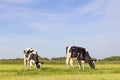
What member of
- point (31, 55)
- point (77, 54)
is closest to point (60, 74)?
point (77, 54)

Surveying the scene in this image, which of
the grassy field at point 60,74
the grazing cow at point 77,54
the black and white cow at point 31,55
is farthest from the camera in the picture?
the grazing cow at point 77,54

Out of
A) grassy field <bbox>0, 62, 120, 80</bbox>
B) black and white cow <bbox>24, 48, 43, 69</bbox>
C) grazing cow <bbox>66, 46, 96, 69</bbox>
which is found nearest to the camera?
grassy field <bbox>0, 62, 120, 80</bbox>

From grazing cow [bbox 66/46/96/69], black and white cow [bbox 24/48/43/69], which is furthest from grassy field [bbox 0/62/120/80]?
grazing cow [bbox 66/46/96/69]

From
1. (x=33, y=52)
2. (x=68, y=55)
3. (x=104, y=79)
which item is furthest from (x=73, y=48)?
(x=104, y=79)

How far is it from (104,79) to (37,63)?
1940cm

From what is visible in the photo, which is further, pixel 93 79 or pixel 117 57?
pixel 117 57

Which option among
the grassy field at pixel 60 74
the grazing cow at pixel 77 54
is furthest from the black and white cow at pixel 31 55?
the grassy field at pixel 60 74

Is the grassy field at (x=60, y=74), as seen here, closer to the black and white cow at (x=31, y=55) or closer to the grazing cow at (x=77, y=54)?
the black and white cow at (x=31, y=55)

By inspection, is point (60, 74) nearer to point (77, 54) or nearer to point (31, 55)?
point (77, 54)

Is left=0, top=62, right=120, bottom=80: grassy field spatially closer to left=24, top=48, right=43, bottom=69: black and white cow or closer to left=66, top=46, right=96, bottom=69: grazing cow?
left=24, top=48, right=43, bottom=69: black and white cow

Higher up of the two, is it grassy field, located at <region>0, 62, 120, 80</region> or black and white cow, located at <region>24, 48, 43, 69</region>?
black and white cow, located at <region>24, 48, 43, 69</region>

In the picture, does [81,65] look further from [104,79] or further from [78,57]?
[104,79]

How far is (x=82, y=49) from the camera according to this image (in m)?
41.5

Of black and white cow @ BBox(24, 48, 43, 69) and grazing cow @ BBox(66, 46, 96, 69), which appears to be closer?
black and white cow @ BBox(24, 48, 43, 69)
